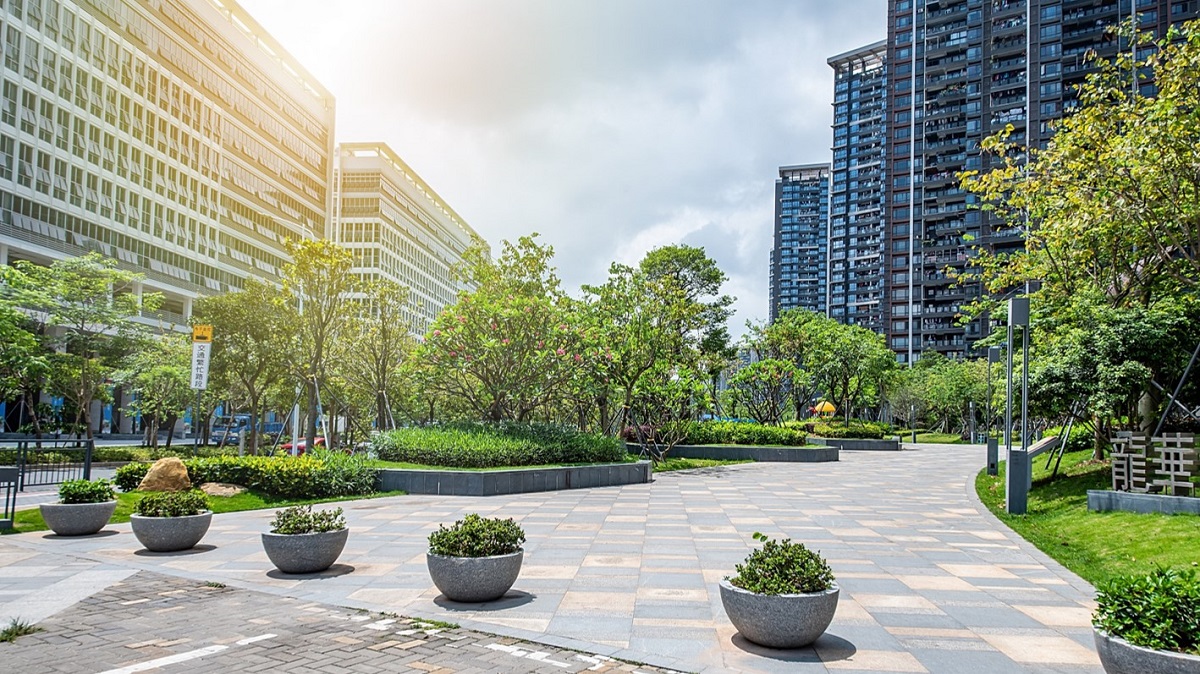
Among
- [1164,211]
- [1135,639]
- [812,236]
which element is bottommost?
[1135,639]

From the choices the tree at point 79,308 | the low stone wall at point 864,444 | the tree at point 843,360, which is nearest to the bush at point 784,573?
the tree at point 79,308

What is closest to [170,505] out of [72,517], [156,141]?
[72,517]

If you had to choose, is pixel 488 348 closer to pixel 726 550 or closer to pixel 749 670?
pixel 726 550

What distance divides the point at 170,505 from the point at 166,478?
17.8 feet

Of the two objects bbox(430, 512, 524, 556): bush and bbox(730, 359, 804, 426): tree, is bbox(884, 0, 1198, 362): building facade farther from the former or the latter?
bbox(430, 512, 524, 556): bush

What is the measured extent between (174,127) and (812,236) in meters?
155

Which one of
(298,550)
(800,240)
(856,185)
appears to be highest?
(856,185)

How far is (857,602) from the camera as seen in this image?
819 centimetres

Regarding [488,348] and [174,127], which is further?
[174,127]

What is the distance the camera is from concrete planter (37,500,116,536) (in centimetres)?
1209

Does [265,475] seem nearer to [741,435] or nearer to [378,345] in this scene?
[378,345]

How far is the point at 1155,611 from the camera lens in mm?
4848

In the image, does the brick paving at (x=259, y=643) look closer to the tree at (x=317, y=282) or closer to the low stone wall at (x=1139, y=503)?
the low stone wall at (x=1139, y=503)

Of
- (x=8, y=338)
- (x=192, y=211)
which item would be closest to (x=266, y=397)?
(x=8, y=338)
